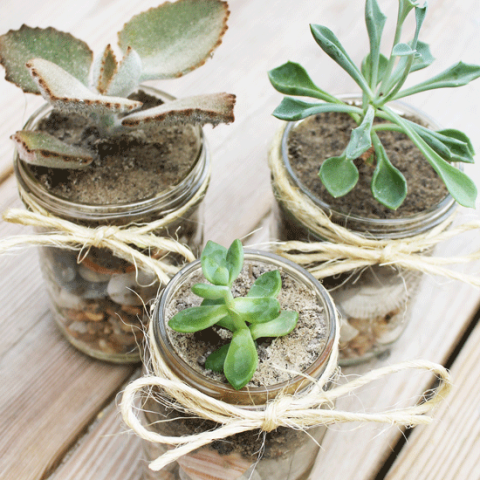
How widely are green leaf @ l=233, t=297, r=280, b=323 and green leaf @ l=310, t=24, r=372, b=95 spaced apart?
285 mm

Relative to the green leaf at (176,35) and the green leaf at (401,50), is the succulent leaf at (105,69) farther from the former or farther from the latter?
the green leaf at (401,50)

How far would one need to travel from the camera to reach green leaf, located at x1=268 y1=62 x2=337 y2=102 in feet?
2.18

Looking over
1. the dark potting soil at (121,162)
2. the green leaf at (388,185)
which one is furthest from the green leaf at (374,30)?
the dark potting soil at (121,162)

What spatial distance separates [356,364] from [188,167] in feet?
1.18

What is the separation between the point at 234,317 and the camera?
0.51 m

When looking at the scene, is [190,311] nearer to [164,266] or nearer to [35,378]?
[164,266]

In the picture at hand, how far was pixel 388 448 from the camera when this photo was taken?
0.78m

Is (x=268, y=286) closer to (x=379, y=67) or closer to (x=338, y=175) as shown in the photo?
(x=338, y=175)

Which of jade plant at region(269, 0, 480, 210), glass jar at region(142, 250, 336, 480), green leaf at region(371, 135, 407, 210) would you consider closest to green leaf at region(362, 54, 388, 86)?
jade plant at region(269, 0, 480, 210)

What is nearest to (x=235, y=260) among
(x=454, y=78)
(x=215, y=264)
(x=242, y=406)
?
(x=215, y=264)

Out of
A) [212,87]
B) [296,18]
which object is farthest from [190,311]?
[296,18]

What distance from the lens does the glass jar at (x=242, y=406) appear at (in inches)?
20.2

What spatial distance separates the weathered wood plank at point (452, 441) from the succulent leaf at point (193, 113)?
475 millimetres

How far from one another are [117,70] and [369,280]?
1.20 ft
